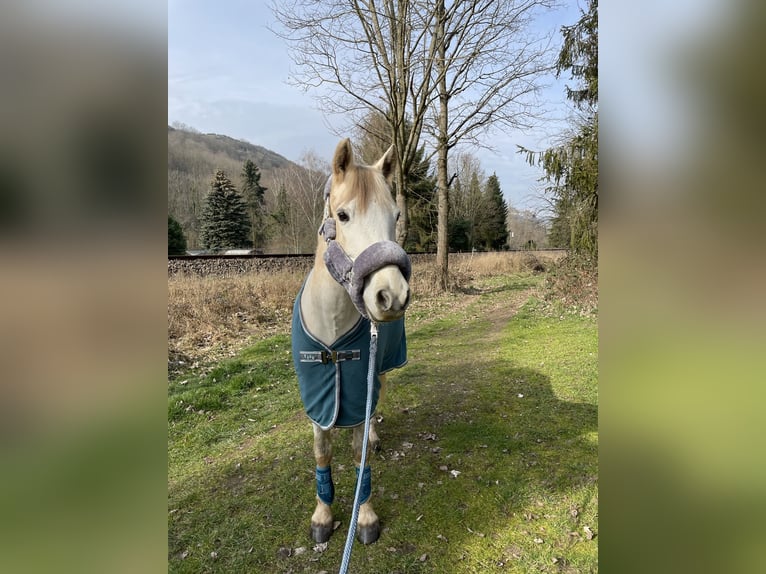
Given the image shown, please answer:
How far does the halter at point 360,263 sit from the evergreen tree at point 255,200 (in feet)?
86.0

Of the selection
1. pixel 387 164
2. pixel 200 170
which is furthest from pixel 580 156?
pixel 200 170

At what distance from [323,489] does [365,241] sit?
1.91m

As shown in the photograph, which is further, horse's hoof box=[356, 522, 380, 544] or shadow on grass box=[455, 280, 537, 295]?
shadow on grass box=[455, 280, 537, 295]

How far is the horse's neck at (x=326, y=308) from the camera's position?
88.8 inches

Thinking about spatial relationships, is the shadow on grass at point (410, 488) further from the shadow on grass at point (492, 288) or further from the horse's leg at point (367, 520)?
the shadow on grass at point (492, 288)

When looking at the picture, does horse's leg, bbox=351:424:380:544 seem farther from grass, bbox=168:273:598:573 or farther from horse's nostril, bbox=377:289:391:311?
horse's nostril, bbox=377:289:391:311

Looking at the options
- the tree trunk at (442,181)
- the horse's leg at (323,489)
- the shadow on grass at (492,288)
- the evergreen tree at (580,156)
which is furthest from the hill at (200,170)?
the horse's leg at (323,489)

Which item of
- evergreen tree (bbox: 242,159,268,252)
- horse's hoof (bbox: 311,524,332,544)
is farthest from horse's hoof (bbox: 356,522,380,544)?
evergreen tree (bbox: 242,159,268,252)

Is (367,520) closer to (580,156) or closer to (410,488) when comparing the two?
(410,488)

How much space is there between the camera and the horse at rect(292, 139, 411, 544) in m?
1.76
